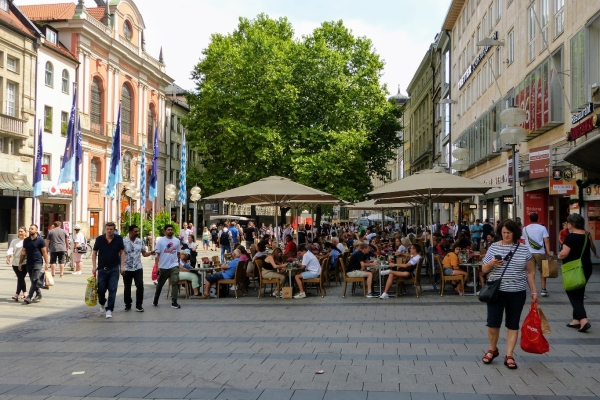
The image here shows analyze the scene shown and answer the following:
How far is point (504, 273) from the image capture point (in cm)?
746

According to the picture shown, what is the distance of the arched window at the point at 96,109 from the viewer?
50016 mm

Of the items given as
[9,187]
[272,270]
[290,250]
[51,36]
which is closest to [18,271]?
[272,270]

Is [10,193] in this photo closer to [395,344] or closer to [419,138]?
[395,344]

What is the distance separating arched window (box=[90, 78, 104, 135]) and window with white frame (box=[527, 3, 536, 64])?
3283cm

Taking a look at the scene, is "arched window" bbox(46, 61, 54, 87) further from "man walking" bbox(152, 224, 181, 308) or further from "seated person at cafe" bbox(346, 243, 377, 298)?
"seated person at cafe" bbox(346, 243, 377, 298)

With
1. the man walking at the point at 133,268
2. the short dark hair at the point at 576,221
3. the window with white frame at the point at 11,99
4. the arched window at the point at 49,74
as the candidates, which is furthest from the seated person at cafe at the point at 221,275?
the arched window at the point at 49,74

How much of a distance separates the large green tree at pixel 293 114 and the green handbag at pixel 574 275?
101 ft

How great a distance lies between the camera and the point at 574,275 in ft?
32.4

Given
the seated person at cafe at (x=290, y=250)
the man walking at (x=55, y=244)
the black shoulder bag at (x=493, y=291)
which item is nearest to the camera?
the black shoulder bag at (x=493, y=291)

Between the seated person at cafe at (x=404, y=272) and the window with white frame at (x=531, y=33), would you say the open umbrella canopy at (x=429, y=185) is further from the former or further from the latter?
the window with white frame at (x=531, y=33)

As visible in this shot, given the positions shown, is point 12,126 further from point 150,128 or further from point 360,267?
Result: point 360,267

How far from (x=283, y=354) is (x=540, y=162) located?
18341mm

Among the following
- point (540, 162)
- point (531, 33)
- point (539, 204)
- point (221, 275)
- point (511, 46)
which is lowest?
point (221, 275)

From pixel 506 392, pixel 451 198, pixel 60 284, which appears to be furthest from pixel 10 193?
pixel 506 392
